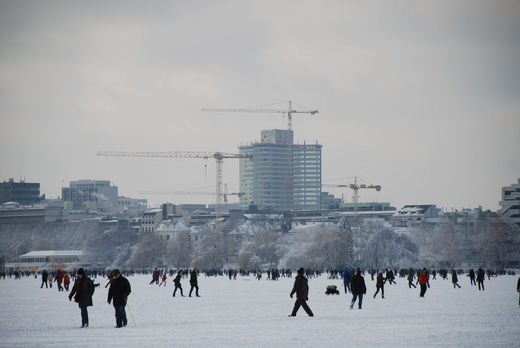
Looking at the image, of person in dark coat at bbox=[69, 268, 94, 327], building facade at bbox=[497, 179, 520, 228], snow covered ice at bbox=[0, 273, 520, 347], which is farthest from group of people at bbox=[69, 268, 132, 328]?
building facade at bbox=[497, 179, 520, 228]

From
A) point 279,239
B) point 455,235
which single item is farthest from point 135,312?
point 279,239

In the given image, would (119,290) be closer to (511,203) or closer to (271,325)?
(271,325)

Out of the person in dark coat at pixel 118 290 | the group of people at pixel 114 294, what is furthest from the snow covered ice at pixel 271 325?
the person in dark coat at pixel 118 290

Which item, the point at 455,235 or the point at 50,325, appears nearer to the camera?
the point at 50,325

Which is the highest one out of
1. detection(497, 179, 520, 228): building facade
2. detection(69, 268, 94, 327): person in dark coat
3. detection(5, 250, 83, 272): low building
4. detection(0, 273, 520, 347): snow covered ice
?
detection(497, 179, 520, 228): building facade

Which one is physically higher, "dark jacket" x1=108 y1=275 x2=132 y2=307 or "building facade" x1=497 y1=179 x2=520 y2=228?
"building facade" x1=497 y1=179 x2=520 y2=228

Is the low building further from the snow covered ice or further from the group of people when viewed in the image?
the group of people

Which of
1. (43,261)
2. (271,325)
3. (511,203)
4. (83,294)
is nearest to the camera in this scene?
(83,294)

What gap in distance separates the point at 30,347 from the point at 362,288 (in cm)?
1401

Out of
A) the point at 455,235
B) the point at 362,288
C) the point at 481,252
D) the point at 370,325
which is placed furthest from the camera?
Answer: the point at 455,235

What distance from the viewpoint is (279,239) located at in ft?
555

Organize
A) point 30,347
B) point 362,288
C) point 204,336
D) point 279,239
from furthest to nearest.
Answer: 1. point 279,239
2. point 362,288
3. point 204,336
4. point 30,347

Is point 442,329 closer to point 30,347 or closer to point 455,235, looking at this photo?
point 30,347

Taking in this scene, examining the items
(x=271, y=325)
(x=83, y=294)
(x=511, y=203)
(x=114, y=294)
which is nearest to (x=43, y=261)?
(x=511, y=203)
